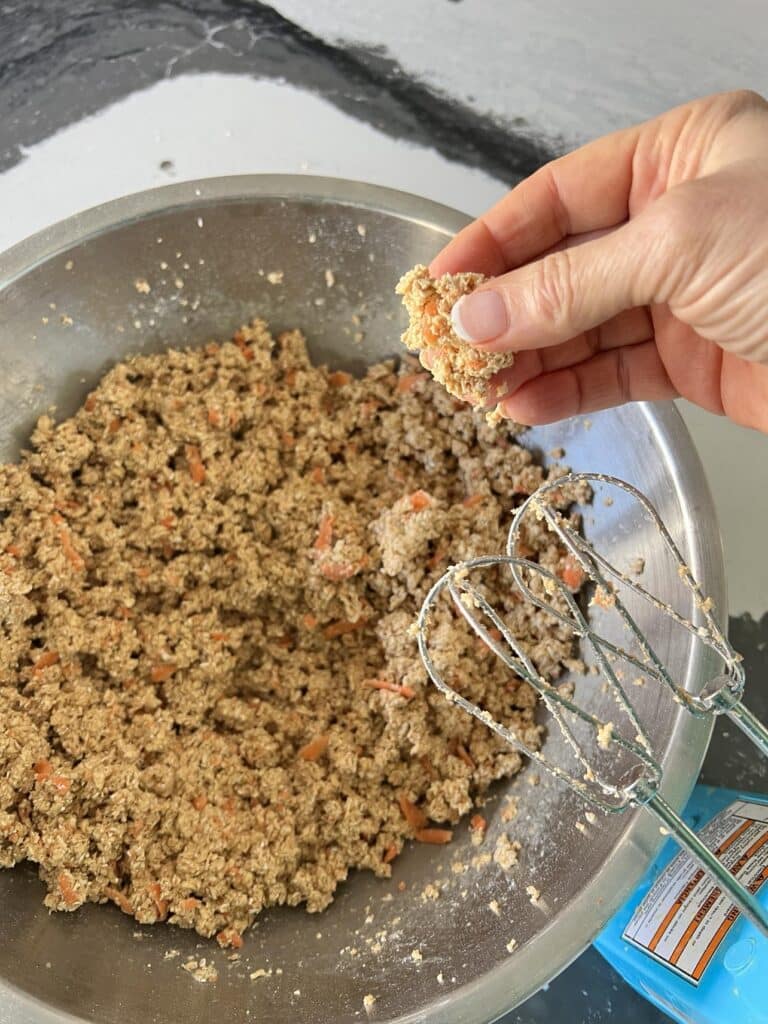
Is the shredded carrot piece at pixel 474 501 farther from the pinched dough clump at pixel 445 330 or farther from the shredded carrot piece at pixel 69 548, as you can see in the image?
the shredded carrot piece at pixel 69 548

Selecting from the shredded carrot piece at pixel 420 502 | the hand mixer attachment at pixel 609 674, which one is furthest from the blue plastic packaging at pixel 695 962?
the shredded carrot piece at pixel 420 502

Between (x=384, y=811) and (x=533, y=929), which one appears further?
(x=384, y=811)

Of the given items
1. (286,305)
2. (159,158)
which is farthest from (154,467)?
(159,158)

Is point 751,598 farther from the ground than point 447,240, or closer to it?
closer to it

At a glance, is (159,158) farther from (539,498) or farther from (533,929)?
(533,929)

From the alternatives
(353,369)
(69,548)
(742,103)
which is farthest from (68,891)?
(742,103)

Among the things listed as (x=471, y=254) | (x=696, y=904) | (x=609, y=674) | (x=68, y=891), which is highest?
(x=471, y=254)

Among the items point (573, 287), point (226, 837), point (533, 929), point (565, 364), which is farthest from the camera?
point (565, 364)

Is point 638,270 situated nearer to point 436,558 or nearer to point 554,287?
point 554,287
